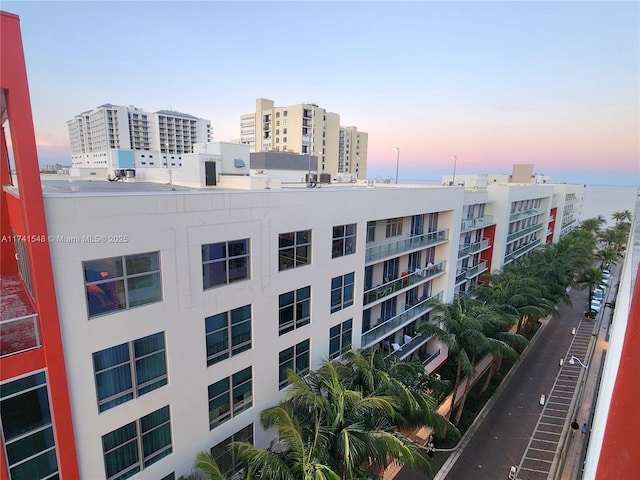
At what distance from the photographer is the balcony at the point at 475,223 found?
2844 centimetres

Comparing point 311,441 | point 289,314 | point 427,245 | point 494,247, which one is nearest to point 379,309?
point 427,245

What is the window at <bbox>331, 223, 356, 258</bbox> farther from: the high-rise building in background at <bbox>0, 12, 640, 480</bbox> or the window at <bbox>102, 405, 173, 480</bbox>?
the window at <bbox>102, 405, 173, 480</bbox>

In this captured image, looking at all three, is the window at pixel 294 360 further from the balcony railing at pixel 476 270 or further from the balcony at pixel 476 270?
the balcony railing at pixel 476 270

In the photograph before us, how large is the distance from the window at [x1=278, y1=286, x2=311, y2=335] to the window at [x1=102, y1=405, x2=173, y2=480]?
512 cm

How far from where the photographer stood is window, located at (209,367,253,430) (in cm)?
1210

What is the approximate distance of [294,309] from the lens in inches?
570

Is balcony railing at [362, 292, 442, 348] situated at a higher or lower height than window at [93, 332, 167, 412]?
lower

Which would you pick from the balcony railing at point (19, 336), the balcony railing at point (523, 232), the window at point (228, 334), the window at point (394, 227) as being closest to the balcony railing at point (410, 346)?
the window at point (394, 227)

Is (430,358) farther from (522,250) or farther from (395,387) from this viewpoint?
(522,250)

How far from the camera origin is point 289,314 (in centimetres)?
1434

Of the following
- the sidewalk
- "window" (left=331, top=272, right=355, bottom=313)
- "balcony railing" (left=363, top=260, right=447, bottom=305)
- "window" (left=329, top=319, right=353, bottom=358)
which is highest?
"window" (left=331, top=272, right=355, bottom=313)

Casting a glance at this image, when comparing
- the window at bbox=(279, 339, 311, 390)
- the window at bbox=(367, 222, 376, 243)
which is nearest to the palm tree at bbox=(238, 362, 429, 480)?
the window at bbox=(279, 339, 311, 390)

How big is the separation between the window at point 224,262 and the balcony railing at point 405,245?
8.26m

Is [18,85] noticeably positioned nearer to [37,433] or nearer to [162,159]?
[37,433]
